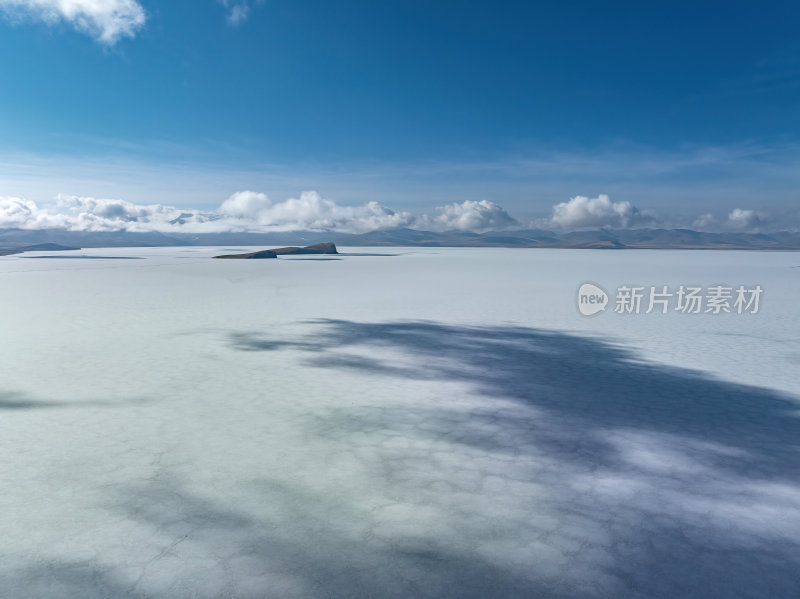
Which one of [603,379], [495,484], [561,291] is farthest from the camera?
[561,291]

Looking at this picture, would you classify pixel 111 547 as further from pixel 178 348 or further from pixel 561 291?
pixel 561 291

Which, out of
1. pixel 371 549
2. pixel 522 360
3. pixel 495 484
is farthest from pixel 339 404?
pixel 522 360

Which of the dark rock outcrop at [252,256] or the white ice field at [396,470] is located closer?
the white ice field at [396,470]

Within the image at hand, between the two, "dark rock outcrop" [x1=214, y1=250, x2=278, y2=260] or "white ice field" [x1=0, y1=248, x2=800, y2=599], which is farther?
"dark rock outcrop" [x1=214, y1=250, x2=278, y2=260]

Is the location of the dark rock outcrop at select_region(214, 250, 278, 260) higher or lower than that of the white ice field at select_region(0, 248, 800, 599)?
lower

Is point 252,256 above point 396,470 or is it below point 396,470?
below

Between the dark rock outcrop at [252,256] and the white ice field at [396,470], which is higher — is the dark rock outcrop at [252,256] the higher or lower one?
the lower one

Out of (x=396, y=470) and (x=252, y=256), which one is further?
(x=252, y=256)

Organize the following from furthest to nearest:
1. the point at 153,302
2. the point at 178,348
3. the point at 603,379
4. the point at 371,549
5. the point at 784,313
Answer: the point at 153,302
the point at 784,313
the point at 178,348
the point at 603,379
the point at 371,549
